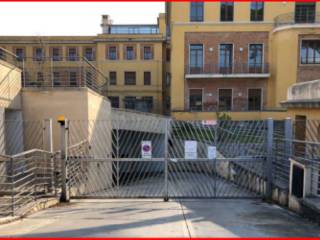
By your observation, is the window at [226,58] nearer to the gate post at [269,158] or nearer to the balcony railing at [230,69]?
the balcony railing at [230,69]

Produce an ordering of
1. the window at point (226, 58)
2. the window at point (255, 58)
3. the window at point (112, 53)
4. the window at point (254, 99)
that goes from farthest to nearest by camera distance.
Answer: the window at point (112, 53)
the window at point (254, 99)
the window at point (226, 58)
the window at point (255, 58)

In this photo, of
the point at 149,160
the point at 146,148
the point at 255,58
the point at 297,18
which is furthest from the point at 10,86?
the point at 297,18

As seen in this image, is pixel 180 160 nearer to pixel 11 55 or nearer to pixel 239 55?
pixel 11 55

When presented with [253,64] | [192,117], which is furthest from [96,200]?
[253,64]

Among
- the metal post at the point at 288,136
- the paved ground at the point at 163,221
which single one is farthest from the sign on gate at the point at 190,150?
the metal post at the point at 288,136

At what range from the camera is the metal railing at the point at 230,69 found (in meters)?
28.4

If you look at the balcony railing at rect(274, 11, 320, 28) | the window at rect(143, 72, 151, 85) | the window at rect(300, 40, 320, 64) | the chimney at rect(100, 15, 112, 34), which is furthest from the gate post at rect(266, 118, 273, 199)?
the chimney at rect(100, 15, 112, 34)

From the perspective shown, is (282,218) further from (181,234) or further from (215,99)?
(215,99)

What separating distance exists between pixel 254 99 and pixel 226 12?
28.6 ft

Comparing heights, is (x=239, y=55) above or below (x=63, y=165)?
above

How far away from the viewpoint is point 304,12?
91.0 feet

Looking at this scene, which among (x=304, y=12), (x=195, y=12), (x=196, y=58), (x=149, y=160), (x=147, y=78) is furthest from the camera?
(x=147, y=78)

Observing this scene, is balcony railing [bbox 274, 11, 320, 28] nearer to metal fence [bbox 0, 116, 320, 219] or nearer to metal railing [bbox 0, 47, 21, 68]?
metal fence [bbox 0, 116, 320, 219]

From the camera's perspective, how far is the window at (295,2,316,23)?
27.7 meters
